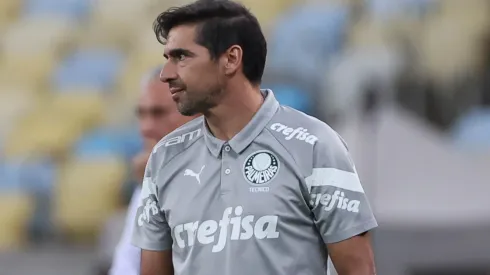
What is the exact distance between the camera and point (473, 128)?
5148mm

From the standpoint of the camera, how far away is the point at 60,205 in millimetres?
6195

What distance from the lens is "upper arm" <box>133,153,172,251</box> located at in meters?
2.14

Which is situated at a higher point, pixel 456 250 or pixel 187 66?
pixel 187 66

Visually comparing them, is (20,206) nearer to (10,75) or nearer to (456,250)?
(10,75)

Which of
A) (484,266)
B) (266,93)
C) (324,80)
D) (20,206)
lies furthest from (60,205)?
(266,93)

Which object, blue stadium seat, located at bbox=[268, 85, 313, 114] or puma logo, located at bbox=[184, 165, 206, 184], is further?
blue stadium seat, located at bbox=[268, 85, 313, 114]

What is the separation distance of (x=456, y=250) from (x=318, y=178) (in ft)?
8.87

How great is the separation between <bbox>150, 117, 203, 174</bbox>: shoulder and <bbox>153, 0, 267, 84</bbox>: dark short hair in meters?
0.16

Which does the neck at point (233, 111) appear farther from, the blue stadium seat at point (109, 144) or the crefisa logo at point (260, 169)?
the blue stadium seat at point (109, 144)

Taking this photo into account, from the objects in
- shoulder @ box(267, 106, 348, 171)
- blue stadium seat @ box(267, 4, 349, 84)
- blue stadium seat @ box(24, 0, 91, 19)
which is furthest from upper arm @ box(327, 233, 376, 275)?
blue stadium seat @ box(24, 0, 91, 19)

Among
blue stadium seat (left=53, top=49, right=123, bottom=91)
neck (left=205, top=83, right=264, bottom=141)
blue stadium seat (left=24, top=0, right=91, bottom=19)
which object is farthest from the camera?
blue stadium seat (left=24, top=0, right=91, bottom=19)

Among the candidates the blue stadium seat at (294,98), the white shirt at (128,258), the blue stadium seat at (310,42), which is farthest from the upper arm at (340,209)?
the blue stadium seat at (310,42)

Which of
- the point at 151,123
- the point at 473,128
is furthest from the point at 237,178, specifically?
the point at 473,128

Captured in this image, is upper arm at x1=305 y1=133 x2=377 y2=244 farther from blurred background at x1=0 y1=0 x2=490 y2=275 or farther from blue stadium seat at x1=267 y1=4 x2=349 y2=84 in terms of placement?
blue stadium seat at x1=267 y1=4 x2=349 y2=84
